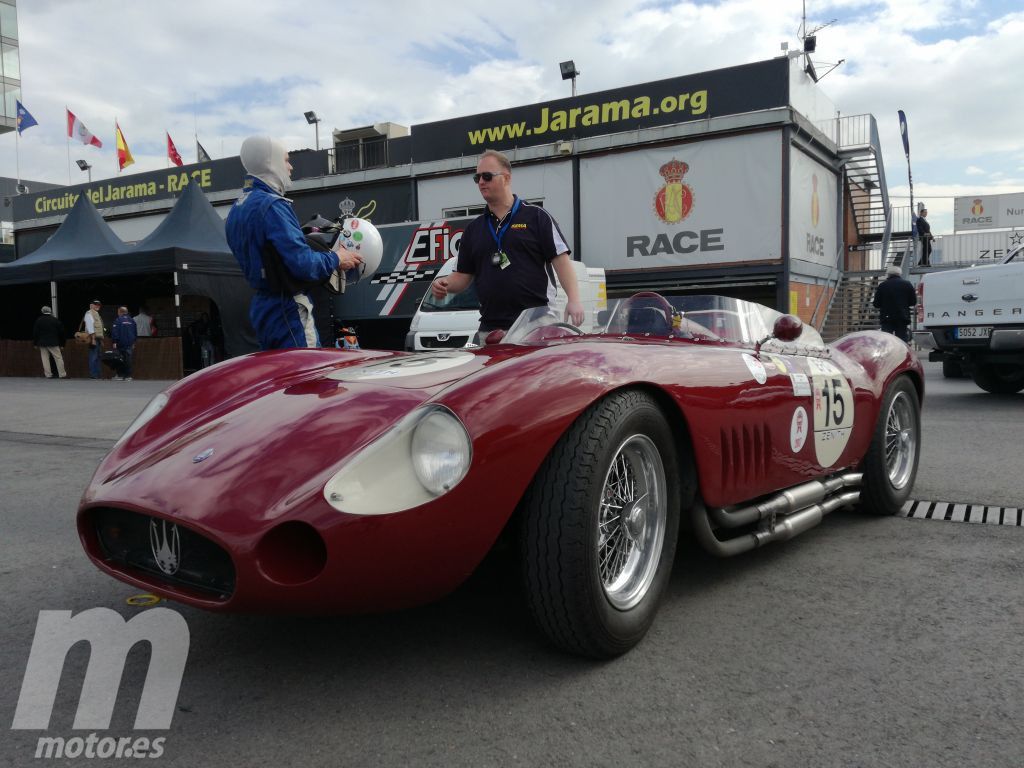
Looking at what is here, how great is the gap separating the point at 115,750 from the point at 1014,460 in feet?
16.7

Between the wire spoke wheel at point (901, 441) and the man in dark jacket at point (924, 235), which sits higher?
the man in dark jacket at point (924, 235)

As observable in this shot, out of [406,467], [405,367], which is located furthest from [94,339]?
[406,467]

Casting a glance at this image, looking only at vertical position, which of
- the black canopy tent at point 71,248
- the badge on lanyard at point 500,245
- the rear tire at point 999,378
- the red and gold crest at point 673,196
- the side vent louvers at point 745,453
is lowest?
the rear tire at point 999,378

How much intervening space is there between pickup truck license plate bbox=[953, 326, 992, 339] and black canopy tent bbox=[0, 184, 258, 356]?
35.6 feet

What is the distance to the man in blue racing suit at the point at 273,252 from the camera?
354cm

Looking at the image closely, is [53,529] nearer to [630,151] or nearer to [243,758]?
[243,758]

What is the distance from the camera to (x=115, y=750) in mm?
1707

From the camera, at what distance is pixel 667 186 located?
17750 millimetres

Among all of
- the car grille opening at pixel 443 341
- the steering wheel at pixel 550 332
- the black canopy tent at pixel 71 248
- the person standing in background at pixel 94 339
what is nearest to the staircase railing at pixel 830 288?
the car grille opening at pixel 443 341

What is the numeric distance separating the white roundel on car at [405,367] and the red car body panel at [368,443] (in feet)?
0.12

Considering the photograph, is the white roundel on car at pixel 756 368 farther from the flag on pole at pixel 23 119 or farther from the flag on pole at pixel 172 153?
the flag on pole at pixel 23 119

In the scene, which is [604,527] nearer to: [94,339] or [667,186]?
[94,339]

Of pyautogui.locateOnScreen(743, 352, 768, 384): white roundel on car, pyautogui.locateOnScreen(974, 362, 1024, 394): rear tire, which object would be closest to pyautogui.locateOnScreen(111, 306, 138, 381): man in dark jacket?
pyautogui.locateOnScreen(974, 362, 1024, 394): rear tire

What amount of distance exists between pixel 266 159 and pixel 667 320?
1.92m
